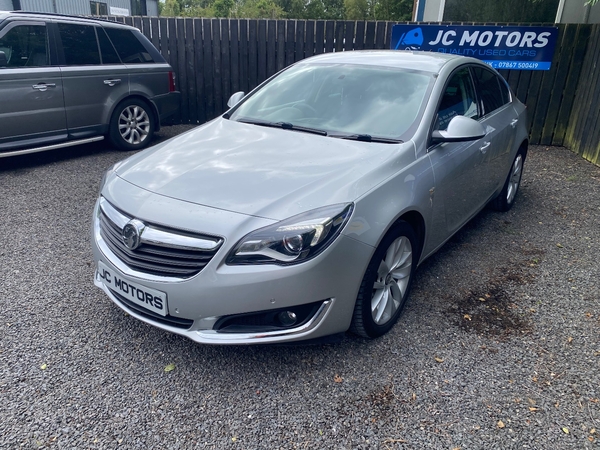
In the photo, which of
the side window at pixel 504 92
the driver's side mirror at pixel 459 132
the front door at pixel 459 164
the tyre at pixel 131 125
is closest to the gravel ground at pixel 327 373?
the front door at pixel 459 164

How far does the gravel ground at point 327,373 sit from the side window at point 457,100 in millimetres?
1218

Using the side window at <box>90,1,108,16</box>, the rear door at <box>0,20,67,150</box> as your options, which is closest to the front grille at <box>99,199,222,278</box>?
the rear door at <box>0,20,67,150</box>

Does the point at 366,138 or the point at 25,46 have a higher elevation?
the point at 25,46

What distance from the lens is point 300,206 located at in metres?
2.54

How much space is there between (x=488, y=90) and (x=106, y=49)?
525 centimetres

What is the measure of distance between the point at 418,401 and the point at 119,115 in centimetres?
620

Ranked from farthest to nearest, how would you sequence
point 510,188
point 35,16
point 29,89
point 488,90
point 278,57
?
point 278,57
point 35,16
point 29,89
point 510,188
point 488,90

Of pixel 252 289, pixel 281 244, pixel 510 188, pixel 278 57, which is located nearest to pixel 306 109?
pixel 281 244

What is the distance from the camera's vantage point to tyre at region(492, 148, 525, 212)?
5.18 m

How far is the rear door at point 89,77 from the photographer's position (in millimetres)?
6582

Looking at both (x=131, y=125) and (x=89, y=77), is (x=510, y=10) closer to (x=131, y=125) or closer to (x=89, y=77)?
(x=131, y=125)

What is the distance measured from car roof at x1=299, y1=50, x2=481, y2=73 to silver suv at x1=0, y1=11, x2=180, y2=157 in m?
3.84

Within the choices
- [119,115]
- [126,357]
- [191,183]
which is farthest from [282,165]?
[119,115]

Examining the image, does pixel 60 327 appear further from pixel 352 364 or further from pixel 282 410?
Result: pixel 352 364
